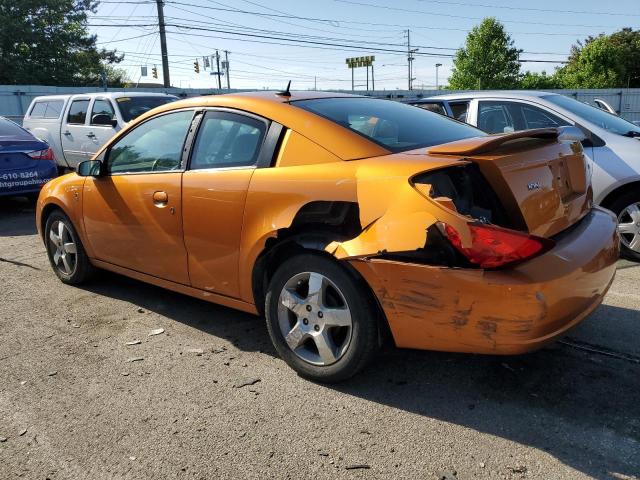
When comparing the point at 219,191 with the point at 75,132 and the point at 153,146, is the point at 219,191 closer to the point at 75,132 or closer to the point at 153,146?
the point at 153,146

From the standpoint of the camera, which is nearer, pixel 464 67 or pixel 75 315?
pixel 75 315

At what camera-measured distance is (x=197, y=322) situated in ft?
13.6

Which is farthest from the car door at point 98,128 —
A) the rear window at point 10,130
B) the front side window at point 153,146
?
the front side window at point 153,146

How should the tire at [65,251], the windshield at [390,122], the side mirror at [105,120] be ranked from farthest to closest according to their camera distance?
the side mirror at [105,120], the tire at [65,251], the windshield at [390,122]

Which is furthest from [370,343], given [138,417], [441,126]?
[441,126]

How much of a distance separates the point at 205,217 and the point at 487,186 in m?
1.74

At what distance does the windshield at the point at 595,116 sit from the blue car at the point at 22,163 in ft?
23.9

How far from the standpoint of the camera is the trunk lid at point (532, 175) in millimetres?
2676

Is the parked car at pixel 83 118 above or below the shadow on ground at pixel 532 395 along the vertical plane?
above

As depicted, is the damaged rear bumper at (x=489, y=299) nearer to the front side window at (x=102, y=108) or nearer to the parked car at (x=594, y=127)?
the parked car at (x=594, y=127)

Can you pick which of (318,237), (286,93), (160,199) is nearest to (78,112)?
(160,199)

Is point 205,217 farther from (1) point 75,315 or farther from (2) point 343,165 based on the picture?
(1) point 75,315

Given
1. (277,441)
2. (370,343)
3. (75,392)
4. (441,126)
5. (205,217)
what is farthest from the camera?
(441,126)

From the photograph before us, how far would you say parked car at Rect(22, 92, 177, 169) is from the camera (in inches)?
414
